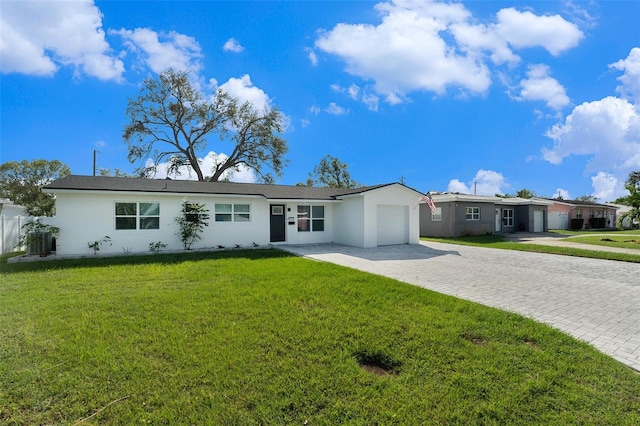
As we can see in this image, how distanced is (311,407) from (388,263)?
26.4ft

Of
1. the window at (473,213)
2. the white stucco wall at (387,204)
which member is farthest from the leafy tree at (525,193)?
the white stucco wall at (387,204)

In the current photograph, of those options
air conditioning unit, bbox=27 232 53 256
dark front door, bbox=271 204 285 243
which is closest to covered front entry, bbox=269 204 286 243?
dark front door, bbox=271 204 285 243

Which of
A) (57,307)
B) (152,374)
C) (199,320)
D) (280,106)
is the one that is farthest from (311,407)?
(280,106)

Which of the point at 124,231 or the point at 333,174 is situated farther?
the point at 333,174

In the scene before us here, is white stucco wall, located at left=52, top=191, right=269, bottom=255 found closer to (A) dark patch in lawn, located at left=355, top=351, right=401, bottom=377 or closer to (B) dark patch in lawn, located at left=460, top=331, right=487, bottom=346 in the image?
(A) dark patch in lawn, located at left=355, top=351, right=401, bottom=377

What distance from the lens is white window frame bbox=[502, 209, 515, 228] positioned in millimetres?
25869

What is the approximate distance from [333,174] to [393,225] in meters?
26.1

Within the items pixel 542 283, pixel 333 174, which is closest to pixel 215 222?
pixel 542 283

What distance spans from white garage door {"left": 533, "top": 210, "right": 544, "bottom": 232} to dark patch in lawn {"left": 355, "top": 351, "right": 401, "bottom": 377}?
28515 mm

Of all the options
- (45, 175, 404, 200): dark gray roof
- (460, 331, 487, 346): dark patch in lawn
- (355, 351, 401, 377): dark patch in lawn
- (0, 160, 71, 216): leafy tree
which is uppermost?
(0, 160, 71, 216): leafy tree

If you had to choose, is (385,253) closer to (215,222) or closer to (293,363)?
(215,222)

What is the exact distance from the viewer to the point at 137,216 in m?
13.0

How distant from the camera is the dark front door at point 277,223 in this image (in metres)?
15.9

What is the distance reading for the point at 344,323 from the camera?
4609 mm
